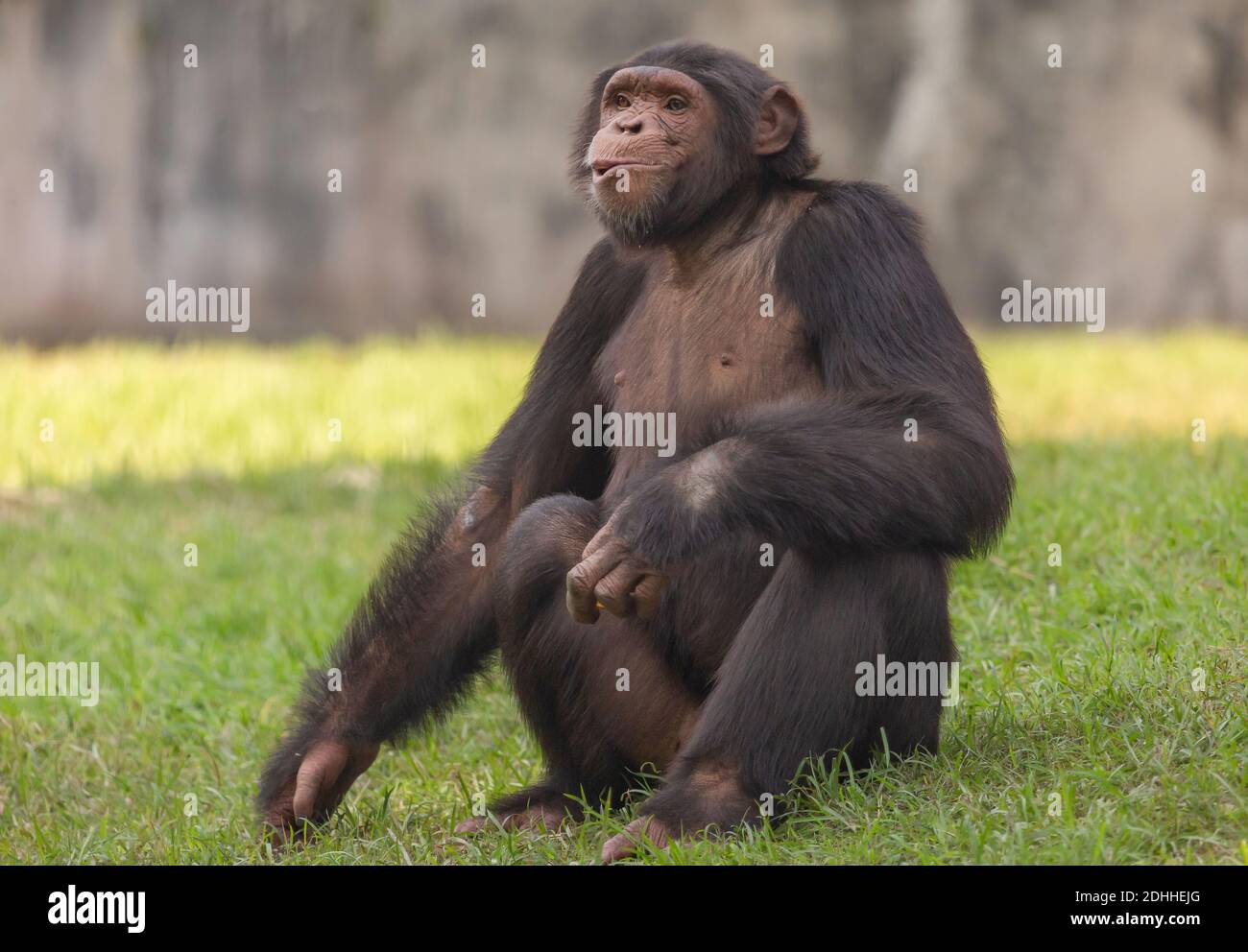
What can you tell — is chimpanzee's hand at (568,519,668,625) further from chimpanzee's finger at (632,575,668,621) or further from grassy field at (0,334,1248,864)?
grassy field at (0,334,1248,864)

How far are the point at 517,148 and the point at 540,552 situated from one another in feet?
29.8

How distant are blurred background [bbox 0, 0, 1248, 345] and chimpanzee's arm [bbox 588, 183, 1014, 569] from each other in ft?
29.0

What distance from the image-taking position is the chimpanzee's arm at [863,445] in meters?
3.92

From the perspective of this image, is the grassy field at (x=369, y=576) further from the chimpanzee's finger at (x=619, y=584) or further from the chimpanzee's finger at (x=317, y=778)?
the chimpanzee's finger at (x=619, y=584)

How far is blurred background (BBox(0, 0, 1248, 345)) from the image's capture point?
12195mm

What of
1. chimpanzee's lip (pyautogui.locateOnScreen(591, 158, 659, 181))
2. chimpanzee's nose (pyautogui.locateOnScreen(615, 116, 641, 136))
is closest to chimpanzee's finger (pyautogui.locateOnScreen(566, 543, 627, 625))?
chimpanzee's lip (pyautogui.locateOnScreen(591, 158, 659, 181))

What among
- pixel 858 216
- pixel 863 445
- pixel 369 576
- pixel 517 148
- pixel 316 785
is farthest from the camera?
pixel 517 148

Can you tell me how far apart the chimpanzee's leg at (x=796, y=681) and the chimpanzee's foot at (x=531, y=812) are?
52 cm

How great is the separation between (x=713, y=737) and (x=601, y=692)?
565 millimetres

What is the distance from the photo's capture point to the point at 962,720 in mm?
4547

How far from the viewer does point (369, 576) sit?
7.33 meters

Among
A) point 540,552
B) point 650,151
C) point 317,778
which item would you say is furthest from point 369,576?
point 650,151

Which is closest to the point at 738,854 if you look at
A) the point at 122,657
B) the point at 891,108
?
the point at 122,657

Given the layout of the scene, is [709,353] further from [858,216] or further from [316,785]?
[316,785]
